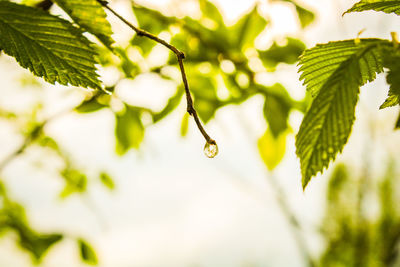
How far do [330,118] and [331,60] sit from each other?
56 mm

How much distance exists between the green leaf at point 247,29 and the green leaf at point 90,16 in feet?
1.76

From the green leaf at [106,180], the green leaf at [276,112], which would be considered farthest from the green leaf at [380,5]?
the green leaf at [106,180]

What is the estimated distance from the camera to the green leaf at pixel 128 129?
79cm

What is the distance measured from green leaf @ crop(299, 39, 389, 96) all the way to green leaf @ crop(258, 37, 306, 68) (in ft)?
1.77

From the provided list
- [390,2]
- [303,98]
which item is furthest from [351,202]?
[390,2]

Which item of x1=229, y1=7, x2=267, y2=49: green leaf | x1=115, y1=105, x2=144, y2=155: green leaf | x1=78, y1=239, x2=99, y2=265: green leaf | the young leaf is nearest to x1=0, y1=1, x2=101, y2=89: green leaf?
the young leaf

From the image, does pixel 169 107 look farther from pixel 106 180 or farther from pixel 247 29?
pixel 106 180

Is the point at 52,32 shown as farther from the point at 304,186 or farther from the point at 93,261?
the point at 93,261

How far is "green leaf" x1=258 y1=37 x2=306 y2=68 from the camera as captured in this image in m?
0.80

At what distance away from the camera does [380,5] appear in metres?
0.29

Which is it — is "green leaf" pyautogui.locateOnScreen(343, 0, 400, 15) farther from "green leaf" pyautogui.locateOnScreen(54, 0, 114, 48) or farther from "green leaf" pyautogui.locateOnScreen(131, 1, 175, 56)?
"green leaf" pyautogui.locateOnScreen(131, 1, 175, 56)

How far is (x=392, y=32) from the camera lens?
9.6 inches

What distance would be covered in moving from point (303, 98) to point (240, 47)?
0.72ft

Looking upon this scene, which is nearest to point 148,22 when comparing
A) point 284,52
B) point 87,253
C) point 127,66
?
point 127,66
